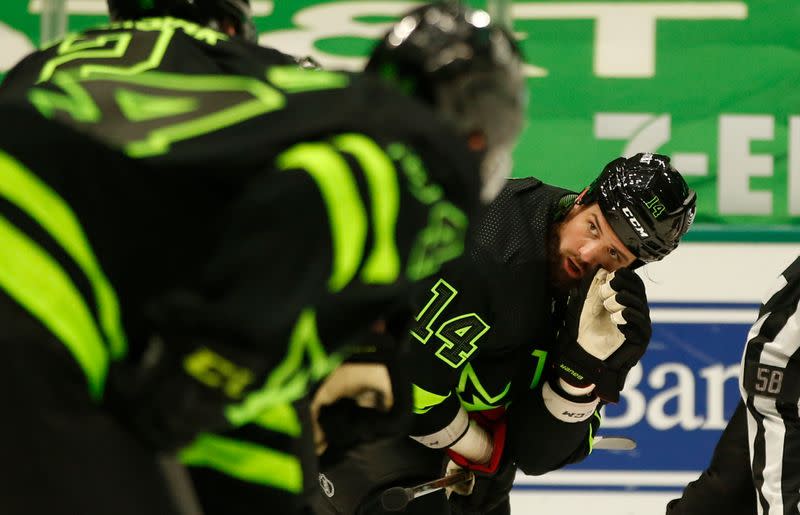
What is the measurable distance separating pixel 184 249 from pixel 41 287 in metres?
0.13

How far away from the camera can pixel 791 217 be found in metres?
4.14

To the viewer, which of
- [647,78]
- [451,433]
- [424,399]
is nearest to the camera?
[424,399]

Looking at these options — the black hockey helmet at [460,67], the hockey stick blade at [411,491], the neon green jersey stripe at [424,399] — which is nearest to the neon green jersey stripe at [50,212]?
the black hockey helmet at [460,67]

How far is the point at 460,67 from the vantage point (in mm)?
1302

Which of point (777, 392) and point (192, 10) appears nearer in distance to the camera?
point (192, 10)

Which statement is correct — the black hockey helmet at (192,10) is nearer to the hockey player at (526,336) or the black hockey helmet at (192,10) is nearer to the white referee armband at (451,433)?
the hockey player at (526,336)

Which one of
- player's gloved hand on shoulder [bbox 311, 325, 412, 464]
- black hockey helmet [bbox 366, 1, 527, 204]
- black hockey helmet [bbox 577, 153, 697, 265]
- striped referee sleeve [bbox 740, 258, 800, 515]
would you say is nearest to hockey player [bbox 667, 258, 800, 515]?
striped referee sleeve [bbox 740, 258, 800, 515]

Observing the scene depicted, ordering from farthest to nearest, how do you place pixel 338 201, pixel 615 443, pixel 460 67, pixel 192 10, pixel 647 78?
1. pixel 647 78
2. pixel 615 443
3. pixel 192 10
4. pixel 460 67
5. pixel 338 201

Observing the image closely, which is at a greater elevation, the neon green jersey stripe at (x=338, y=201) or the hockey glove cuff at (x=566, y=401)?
the neon green jersey stripe at (x=338, y=201)

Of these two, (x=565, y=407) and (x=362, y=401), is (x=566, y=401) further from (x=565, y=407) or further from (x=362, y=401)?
(x=362, y=401)

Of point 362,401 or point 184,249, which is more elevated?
point 184,249

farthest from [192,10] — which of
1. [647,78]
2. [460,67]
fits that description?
[647,78]

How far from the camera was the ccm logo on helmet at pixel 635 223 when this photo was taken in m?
2.95

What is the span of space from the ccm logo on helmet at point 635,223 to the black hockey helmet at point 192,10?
1.54 metres
